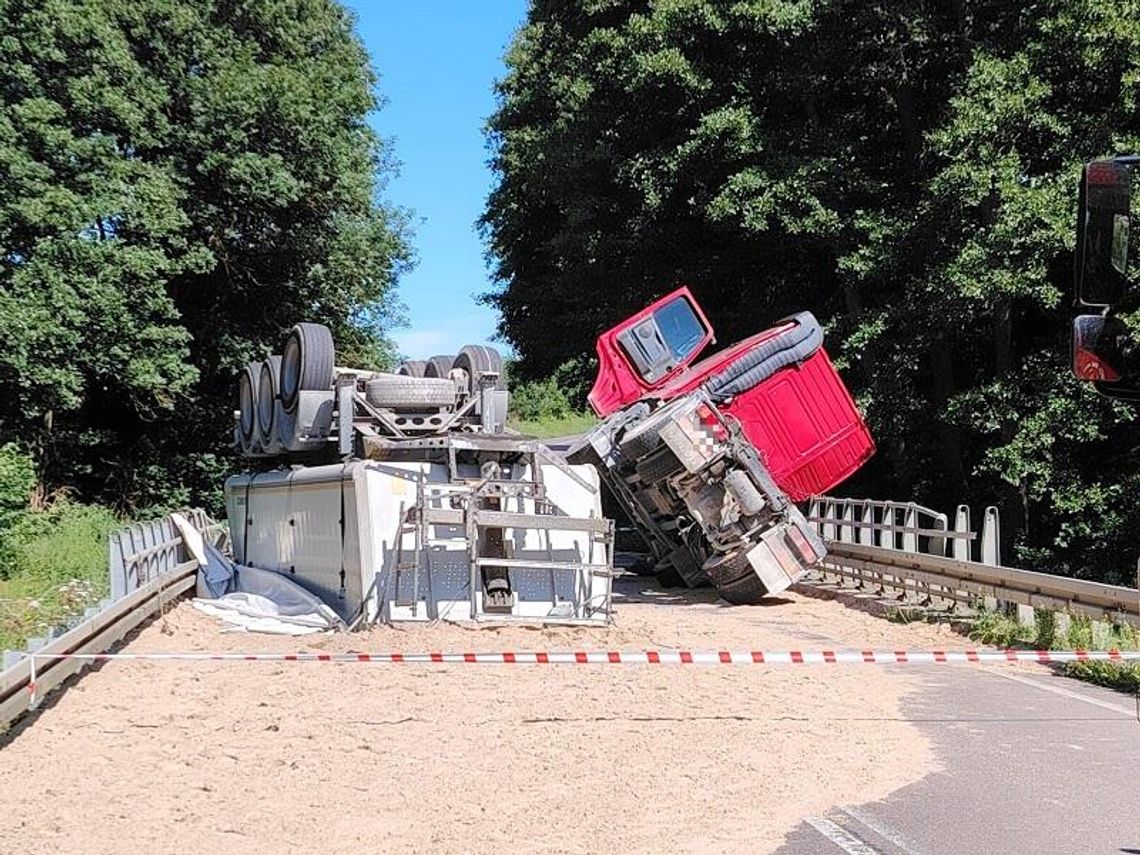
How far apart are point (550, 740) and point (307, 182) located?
19.7m

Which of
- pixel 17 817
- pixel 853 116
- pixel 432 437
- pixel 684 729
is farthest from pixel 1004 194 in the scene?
pixel 17 817

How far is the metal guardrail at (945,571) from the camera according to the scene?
10516mm

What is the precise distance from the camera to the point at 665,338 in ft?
55.9

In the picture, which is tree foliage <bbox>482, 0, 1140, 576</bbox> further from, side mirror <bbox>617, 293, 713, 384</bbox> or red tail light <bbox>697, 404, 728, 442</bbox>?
red tail light <bbox>697, 404, 728, 442</bbox>

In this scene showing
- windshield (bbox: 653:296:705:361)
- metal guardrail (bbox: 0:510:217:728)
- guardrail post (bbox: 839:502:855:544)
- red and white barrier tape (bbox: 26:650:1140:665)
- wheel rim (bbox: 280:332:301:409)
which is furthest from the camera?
guardrail post (bbox: 839:502:855:544)

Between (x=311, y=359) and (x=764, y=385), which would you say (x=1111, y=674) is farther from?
(x=311, y=359)

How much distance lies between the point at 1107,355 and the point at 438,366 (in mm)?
11853

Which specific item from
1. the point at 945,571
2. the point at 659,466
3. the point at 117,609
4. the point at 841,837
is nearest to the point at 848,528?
the point at 945,571

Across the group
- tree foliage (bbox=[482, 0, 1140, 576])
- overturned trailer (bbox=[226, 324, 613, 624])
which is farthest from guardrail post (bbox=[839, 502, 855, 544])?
overturned trailer (bbox=[226, 324, 613, 624])

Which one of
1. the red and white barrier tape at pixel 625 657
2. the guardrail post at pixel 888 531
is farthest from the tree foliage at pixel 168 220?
the guardrail post at pixel 888 531

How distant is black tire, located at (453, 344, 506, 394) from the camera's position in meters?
13.9

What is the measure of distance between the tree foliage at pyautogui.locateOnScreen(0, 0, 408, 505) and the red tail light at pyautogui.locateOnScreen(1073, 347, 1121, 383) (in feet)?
62.4

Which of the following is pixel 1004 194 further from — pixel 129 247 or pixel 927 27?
pixel 129 247

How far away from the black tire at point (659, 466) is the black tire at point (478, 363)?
204cm
